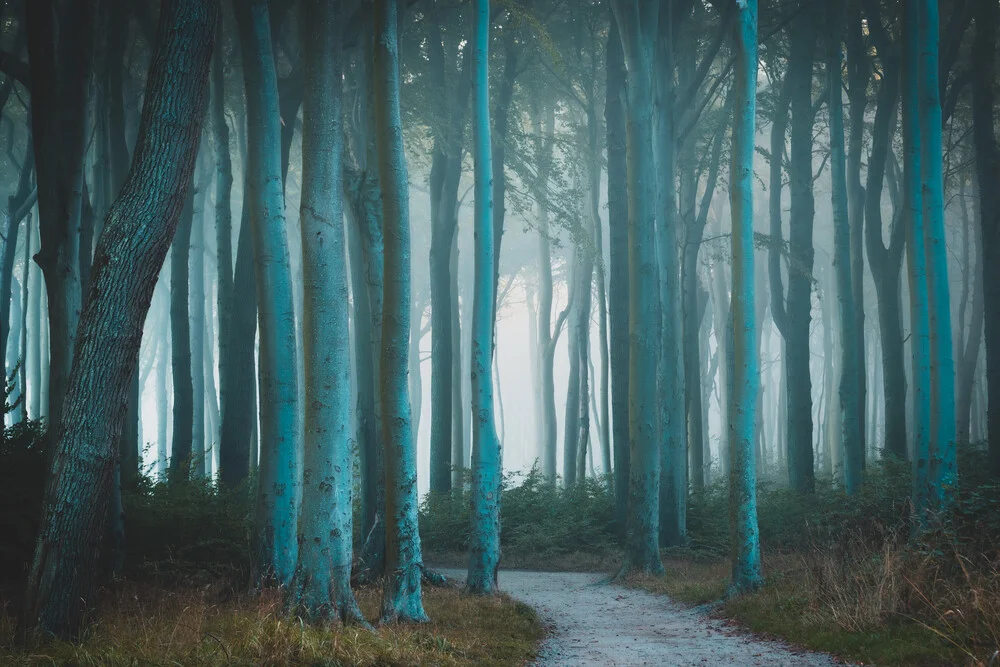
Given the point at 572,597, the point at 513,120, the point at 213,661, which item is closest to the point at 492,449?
the point at 572,597

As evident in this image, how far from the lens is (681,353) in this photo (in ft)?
60.9

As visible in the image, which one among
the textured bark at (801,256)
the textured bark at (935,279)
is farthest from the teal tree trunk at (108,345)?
the textured bark at (801,256)

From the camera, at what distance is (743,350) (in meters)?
11.6

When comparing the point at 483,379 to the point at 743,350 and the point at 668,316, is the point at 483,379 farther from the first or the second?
the point at 668,316

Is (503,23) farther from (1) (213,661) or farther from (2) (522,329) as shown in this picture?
(2) (522,329)

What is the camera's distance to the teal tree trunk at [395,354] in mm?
8922

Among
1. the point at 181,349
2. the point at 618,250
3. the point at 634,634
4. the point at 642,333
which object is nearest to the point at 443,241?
the point at 618,250

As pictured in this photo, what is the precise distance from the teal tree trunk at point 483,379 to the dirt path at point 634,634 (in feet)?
3.01

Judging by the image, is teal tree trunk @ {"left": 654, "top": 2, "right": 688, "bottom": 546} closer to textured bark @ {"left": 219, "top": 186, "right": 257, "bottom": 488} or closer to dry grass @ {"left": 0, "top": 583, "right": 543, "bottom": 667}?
textured bark @ {"left": 219, "top": 186, "right": 257, "bottom": 488}

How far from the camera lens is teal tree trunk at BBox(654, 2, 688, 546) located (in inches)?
669

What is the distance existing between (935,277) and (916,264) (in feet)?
1.17

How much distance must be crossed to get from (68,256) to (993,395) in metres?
15.7

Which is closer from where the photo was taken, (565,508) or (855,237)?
(565,508)

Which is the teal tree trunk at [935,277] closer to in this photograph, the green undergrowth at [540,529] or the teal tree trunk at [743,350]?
the teal tree trunk at [743,350]
